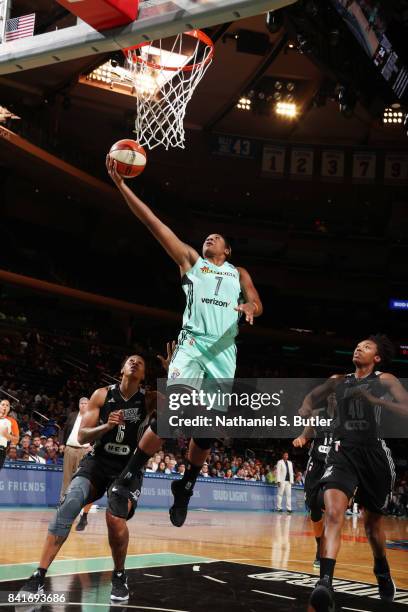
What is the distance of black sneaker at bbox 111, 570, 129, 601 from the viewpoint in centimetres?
602

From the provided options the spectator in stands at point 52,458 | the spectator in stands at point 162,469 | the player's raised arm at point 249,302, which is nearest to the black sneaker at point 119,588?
the player's raised arm at point 249,302

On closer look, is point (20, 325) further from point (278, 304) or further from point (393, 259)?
point (393, 259)

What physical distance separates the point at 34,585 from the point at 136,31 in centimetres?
447

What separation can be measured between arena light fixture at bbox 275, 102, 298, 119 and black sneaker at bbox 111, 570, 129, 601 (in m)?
22.5

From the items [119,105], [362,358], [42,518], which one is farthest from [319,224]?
[362,358]

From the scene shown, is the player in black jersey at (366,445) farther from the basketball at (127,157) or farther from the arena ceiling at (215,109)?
the arena ceiling at (215,109)

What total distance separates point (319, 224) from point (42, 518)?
77.9 ft

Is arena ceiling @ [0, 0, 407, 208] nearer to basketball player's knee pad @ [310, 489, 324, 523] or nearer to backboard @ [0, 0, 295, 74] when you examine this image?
basketball player's knee pad @ [310, 489, 324, 523]

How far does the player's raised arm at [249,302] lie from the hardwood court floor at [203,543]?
3.63 meters

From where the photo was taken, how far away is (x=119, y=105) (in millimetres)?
27016

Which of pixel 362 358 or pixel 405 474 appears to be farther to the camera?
pixel 405 474

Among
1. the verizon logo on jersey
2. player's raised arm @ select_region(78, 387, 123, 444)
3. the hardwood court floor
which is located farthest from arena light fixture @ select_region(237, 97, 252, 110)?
the verizon logo on jersey

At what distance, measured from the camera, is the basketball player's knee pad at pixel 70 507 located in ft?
19.6

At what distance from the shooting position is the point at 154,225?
5148 millimetres
